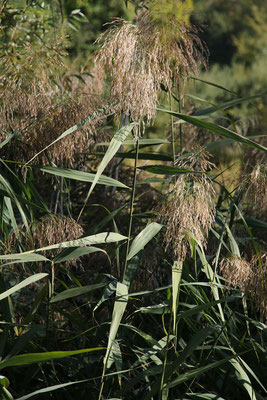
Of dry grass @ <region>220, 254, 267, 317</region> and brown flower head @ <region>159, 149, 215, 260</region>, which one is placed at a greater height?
brown flower head @ <region>159, 149, 215, 260</region>

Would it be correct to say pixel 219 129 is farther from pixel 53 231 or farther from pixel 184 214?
pixel 53 231

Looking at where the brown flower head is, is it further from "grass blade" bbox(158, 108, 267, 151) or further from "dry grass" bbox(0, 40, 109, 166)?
"dry grass" bbox(0, 40, 109, 166)

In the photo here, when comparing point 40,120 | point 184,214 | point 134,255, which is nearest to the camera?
point 184,214

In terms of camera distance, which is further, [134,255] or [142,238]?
[134,255]

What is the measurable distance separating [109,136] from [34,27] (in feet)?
5.63

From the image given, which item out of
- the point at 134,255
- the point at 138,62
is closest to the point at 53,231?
the point at 134,255

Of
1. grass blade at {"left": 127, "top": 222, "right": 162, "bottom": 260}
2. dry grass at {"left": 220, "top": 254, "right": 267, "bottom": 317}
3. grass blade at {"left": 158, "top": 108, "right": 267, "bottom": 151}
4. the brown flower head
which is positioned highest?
grass blade at {"left": 158, "top": 108, "right": 267, "bottom": 151}

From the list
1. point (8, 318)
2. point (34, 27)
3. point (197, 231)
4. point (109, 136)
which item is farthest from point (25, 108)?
point (34, 27)

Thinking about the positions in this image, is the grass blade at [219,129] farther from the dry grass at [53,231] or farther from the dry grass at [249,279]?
the dry grass at [53,231]

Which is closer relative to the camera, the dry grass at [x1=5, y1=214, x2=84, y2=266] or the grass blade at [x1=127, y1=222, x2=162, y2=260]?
the grass blade at [x1=127, y1=222, x2=162, y2=260]

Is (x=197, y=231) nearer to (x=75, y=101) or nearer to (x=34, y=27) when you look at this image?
(x=75, y=101)

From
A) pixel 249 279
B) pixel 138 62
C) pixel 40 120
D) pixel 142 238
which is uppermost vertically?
→ pixel 138 62

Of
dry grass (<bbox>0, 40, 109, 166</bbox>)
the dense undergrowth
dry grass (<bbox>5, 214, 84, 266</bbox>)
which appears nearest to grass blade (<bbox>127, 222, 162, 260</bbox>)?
the dense undergrowth

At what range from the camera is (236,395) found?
156 centimetres
